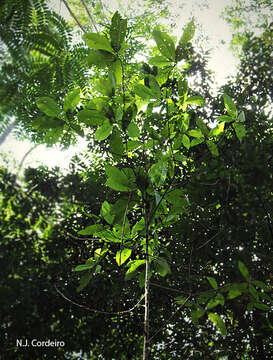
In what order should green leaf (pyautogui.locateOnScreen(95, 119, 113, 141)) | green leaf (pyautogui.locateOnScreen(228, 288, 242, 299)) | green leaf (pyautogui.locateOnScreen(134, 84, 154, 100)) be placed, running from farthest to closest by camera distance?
green leaf (pyautogui.locateOnScreen(134, 84, 154, 100)) < green leaf (pyautogui.locateOnScreen(95, 119, 113, 141)) < green leaf (pyautogui.locateOnScreen(228, 288, 242, 299))

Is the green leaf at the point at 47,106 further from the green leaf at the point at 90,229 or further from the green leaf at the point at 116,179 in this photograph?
the green leaf at the point at 90,229

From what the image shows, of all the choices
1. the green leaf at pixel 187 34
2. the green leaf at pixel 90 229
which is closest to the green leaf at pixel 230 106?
the green leaf at pixel 187 34

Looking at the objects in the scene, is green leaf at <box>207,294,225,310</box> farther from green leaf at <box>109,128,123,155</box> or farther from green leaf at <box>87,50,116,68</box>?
green leaf at <box>87,50,116,68</box>

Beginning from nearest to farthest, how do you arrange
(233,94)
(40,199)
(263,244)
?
(40,199) < (263,244) < (233,94)

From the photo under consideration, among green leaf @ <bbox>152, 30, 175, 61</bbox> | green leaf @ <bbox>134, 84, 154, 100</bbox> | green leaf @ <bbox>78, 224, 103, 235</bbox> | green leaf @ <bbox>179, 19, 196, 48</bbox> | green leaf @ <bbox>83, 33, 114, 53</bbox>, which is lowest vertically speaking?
green leaf @ <bbox>78, 224, 103, 235</bbox>

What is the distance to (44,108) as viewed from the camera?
0.68 meters

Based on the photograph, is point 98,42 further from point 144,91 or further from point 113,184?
point 113,184

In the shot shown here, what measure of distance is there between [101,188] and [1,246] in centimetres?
112

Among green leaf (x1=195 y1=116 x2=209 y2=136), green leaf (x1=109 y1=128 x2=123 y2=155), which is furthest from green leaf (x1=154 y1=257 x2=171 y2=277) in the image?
green leaf (x1=195 y1=116 x2=209 y2=136)

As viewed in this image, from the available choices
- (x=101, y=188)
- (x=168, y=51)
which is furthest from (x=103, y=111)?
(x=101, y=188)

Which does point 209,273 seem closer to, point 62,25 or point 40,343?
point 40,343

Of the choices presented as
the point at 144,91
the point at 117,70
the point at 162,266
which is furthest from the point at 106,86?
the point at 162,266

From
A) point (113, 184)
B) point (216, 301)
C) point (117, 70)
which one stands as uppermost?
point (117, 70)

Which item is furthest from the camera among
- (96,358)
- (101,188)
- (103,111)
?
(101,188)
